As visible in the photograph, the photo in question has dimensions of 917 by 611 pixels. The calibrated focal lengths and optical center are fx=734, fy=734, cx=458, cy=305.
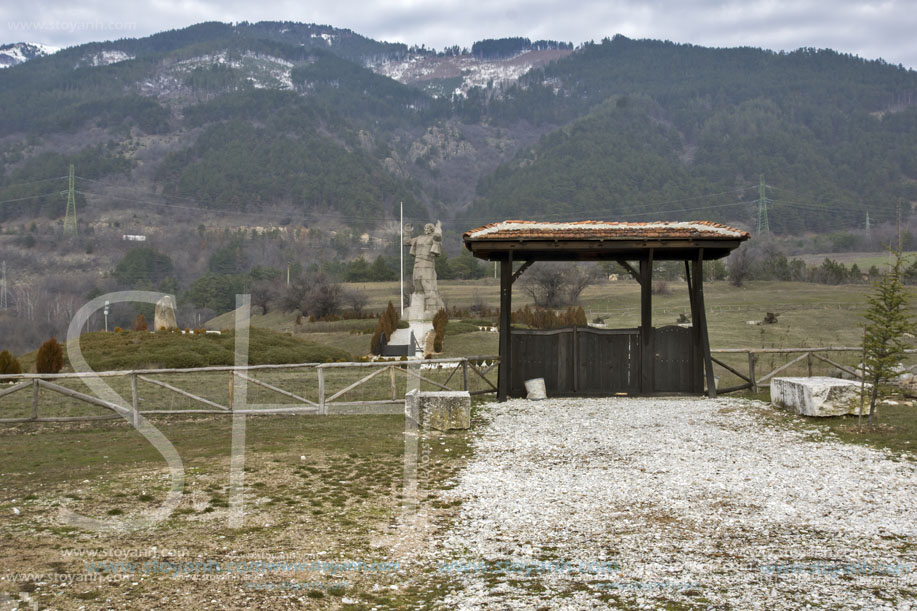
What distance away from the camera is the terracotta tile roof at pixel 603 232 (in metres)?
15.0

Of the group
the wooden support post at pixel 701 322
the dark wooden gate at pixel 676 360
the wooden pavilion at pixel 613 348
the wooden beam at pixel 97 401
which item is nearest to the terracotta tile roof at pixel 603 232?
the wooden pavilion at pixel 613 348

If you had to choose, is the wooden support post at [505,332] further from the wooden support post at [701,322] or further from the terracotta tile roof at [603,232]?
the wooden support post at [701,322]

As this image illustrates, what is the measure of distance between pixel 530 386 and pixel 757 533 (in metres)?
9.09

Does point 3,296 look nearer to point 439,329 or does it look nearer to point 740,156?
point 439,329

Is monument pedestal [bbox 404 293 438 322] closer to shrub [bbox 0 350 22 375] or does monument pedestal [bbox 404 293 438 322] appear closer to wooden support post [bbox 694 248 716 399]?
shrub [bbox 0 350 22 375]

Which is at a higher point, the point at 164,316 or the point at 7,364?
the point at 164,316

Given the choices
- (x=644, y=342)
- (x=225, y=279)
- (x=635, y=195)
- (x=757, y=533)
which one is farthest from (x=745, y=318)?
(x=635, y=195)

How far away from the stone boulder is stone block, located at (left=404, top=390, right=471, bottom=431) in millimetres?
25915

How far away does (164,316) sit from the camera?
36000mm

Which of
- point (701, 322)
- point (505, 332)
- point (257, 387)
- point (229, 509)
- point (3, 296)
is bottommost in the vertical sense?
point (3, 296)

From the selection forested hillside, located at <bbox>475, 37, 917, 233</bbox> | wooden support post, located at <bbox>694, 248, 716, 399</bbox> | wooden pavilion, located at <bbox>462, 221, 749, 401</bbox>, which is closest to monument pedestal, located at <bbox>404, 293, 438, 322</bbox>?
wooden pavilion, located at <bbox>462, 221, 749, 401</bbox>

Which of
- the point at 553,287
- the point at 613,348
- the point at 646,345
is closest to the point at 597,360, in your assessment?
the point at 613,348

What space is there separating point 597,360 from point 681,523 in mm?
8993

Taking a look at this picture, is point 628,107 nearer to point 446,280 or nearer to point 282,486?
point 446,280
